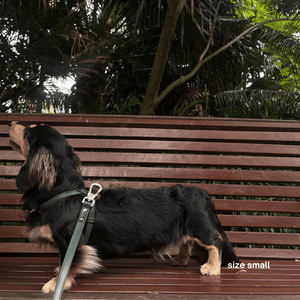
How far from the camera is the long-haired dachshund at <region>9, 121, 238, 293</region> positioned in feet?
5.81

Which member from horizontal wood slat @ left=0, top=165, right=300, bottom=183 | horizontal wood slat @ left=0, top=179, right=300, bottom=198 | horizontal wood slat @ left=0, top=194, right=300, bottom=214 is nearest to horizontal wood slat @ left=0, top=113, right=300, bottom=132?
horizontal wood slat @ left=0, top=165, right=300, bottom=183

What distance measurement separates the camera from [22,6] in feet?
14.4

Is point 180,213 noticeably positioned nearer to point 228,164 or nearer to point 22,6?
point 228,164

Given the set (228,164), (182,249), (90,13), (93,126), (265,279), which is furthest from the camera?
(90,13)

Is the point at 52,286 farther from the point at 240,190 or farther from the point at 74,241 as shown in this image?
the point at 240,190

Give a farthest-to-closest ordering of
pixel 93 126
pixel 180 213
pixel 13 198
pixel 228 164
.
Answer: pixel 93 126 < pixel 228 164 < pixel 13 198 < pixel 180 213

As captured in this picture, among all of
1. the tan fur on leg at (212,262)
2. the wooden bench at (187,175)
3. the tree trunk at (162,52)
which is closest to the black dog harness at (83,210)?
the wooden bench at (187,175)

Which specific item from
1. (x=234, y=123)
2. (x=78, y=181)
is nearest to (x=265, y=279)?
(x=78, y=181)

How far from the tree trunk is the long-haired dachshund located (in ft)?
7.64

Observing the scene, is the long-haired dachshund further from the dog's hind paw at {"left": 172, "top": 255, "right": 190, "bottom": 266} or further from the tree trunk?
the tree trunk

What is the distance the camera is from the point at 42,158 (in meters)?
1.76

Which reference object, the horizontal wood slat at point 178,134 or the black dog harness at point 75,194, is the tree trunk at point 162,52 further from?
the black dog harness at point 75,194

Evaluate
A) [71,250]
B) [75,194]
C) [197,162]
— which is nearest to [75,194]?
[75,194]

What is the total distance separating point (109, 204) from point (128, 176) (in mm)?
714
